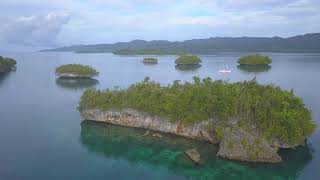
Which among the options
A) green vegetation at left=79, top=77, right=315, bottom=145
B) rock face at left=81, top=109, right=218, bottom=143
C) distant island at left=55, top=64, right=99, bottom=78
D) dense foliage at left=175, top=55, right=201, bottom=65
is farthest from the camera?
dense foliage at left=175, top=55, right=201, bottom=65

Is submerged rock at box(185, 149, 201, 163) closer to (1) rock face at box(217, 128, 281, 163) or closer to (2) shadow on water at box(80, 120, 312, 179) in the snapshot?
(2) shadow on water at box(80, 120, 312, 179)

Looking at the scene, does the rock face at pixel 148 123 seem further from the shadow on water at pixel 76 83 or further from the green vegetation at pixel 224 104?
the shadow on water at pixel 76 83

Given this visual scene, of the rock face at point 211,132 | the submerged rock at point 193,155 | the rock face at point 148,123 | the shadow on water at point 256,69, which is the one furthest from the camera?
the shadow on water at point 256,69

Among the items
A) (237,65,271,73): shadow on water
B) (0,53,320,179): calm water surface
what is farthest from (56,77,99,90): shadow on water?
(237,65,271,73): shadow on water

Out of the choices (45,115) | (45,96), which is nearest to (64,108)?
(45,115)

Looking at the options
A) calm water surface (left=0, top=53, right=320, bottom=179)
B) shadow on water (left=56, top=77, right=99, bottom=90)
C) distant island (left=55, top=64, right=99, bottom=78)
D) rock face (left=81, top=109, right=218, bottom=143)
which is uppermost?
distant island (left=55, top=64, right=99, bottom=78)

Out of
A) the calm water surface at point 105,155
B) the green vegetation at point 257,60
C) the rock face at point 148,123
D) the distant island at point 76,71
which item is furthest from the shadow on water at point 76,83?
the green vegetation at point 257,60

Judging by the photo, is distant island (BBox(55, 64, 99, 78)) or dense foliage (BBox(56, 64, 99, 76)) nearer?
dense foliage (BBox(56, 64, 99, 76))

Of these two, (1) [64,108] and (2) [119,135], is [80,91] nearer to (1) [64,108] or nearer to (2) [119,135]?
(1) [64,108]
